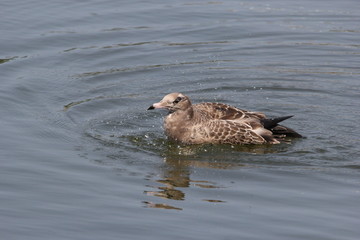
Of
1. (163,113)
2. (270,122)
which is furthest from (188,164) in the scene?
(163,113)

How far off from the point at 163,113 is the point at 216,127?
1.87m

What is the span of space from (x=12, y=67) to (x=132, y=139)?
4213 millimetres

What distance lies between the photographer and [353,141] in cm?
1212

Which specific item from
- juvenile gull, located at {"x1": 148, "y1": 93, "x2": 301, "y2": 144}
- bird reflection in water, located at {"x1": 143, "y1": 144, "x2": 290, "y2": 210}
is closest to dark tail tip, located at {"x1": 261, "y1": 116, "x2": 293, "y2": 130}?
juvenile gull, located at {"x1": 148, "y1": 93, "x2": 301, "y2": 144}

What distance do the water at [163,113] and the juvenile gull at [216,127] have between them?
0.60 ft

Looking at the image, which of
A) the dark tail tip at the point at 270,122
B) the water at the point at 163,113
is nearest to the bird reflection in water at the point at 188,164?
the water at the point at 163,113

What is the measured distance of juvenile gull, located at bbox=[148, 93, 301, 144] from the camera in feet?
40.3

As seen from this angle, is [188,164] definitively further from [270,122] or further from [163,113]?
[163,113]

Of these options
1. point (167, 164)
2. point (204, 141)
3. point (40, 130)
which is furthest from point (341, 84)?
point (40, 130)

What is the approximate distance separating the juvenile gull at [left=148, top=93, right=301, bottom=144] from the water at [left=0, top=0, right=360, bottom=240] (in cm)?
18

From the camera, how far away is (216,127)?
12336 mm

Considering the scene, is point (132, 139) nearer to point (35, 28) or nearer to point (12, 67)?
point (12, 67)

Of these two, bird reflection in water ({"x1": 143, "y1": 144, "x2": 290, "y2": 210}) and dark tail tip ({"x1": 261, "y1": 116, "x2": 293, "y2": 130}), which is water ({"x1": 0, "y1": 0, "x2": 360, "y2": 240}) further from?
dark tail tip ({"x1": 261, "y1": 116, "x2": 293, "y2": 130})

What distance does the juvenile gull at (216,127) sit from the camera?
12297mm
